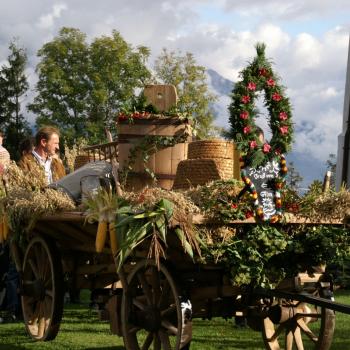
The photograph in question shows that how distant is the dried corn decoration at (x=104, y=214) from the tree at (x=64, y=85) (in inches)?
1606

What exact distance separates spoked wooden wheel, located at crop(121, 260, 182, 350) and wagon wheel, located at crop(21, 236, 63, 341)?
1.30m

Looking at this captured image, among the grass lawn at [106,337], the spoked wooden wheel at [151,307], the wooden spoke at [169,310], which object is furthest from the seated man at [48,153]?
the wooden spoke at [169,310]

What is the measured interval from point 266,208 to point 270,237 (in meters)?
0.20

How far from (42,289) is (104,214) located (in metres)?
2.13

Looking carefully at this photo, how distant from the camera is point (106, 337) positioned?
27.4 feet

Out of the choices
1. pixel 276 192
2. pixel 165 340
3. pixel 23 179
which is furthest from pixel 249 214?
pixel 23 179

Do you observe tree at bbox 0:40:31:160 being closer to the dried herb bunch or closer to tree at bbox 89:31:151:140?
tree at bbox 89:31:151:140

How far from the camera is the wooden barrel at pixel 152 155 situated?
7293 millimetres

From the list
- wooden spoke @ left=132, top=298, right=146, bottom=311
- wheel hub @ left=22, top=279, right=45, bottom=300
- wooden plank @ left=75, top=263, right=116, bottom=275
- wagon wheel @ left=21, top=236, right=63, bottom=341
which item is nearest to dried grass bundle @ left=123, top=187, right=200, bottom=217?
wooden spoke @ left=132, top=298, right=146, bottom=311

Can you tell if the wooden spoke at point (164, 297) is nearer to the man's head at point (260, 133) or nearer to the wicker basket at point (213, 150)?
the man's head at point (260, 133)

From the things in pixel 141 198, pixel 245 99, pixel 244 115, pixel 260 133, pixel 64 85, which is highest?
pixel 64 85

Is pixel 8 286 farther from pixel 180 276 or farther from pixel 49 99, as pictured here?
pixel 49 99

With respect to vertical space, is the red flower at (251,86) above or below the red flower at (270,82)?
below

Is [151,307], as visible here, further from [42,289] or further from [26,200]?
[42,289]
